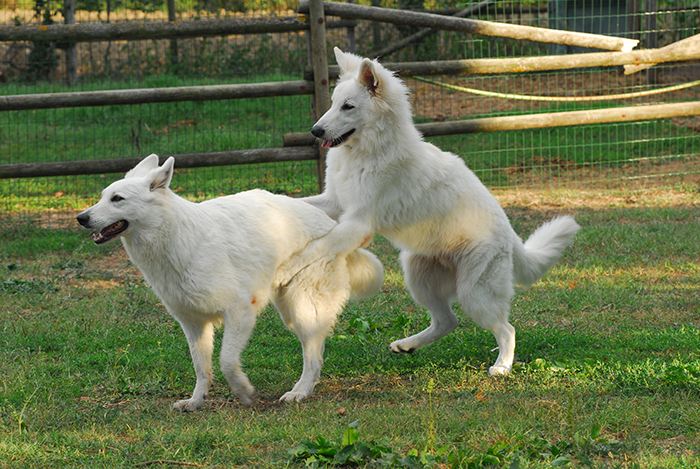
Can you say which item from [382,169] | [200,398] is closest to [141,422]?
[200,398]

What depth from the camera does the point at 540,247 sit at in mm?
5090

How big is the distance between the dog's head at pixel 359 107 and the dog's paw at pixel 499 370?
1.76m

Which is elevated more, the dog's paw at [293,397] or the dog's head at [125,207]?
the dog's head at [125,207]

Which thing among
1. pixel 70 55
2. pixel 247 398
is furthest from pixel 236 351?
pixel 70 55

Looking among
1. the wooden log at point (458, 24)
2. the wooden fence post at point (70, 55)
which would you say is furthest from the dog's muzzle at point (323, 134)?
the wooden fence post at point (70, 55)

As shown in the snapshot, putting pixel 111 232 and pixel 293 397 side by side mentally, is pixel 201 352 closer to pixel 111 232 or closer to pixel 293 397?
pixel 293 397

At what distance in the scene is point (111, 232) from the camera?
3783 mm

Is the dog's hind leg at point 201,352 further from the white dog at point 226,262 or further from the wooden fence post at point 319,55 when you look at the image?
the wooden fence post at point 319,55

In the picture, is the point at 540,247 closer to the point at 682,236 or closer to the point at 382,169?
the point at 382,169

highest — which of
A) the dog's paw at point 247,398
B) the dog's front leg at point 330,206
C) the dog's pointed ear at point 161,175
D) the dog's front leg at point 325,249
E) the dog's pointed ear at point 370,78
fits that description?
the dog's pointed ear at point 370,78

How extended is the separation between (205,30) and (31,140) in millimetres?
5375

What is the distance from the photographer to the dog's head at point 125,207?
374 cm

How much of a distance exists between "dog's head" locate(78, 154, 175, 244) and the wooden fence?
448cm

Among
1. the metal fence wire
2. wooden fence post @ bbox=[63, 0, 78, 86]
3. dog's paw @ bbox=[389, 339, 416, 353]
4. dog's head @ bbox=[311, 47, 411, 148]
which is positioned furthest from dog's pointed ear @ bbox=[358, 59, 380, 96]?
wooden fence post @ bbox=[63, 0, 78, 86]
